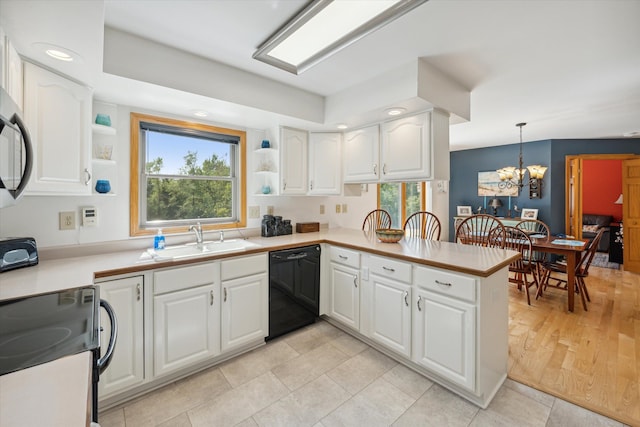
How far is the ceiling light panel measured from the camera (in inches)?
57.4

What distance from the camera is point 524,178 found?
5.36 m

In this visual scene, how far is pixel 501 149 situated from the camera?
5.70m

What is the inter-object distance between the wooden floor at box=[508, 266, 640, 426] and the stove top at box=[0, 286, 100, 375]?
8.39ft

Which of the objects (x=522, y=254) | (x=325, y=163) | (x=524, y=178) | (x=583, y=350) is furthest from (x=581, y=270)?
(x=325, y=163)

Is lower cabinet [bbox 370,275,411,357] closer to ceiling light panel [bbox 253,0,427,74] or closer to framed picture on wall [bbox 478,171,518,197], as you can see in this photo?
ceiling light panel [bbox 253,0,427,74]

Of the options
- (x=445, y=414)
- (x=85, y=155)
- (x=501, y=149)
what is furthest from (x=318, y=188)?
(x=501, y=149)

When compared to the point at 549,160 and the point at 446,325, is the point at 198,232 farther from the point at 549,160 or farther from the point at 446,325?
the point at 549,160

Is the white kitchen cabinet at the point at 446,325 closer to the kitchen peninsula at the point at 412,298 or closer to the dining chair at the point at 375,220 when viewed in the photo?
the kitchen peninsula at the point at 412,298

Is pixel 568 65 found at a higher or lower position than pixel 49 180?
higher

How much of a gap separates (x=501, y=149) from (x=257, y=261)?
18.6 ft

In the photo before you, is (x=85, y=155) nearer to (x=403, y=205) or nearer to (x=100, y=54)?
(x=100, y=54)

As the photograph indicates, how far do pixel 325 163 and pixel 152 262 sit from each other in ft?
6.41

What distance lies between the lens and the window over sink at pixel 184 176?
2355mm

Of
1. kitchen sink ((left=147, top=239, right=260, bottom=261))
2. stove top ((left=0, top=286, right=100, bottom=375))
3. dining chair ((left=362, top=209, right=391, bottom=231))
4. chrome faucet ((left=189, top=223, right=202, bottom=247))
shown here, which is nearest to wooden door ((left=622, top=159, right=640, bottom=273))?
dining chair ((left=362, top=209, right=391, bottom=231))
